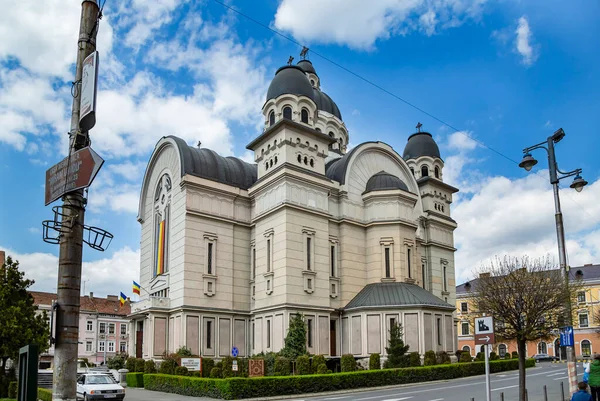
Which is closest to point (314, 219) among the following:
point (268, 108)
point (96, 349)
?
point (268, 108)

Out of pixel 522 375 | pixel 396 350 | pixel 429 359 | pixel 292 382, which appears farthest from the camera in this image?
pixel 429 359

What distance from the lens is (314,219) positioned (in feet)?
137

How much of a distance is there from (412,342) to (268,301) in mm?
10355

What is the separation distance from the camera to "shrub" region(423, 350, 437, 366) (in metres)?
38.4

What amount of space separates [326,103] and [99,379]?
40215mm

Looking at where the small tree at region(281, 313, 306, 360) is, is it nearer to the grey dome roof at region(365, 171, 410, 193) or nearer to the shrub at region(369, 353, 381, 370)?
the shrub at region(369, 353, 381, 370)

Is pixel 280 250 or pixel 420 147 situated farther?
pixel 420 147

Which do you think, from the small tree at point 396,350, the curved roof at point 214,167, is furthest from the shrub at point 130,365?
the small tree at point 396,350

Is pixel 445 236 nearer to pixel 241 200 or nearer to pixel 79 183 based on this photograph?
pixel 241 200

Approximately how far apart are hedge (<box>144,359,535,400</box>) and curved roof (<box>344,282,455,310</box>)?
4.73 meters

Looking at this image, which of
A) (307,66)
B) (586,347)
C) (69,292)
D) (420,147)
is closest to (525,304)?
(69,292)

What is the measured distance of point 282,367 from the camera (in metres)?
34.7

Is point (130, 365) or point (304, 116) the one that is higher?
point (304, 116)

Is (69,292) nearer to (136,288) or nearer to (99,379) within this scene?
(99,379)
